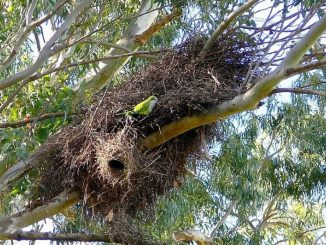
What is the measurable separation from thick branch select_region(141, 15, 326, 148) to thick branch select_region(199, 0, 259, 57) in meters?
0.60

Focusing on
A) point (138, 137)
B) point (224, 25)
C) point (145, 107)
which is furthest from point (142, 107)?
point (224, 25)

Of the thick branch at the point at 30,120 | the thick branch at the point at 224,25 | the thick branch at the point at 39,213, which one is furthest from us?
the thick branch at the point at 30,120

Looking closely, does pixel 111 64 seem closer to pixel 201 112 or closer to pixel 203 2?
pixel 203 2

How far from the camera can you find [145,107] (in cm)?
393

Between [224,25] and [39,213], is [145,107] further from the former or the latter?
[39,213]

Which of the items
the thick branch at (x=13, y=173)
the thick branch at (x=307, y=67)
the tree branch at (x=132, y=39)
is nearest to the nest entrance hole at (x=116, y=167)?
the thick branch at (x=13, y=173)

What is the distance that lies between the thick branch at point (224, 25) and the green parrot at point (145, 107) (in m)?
0.59

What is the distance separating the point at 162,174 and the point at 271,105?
4.36 meters

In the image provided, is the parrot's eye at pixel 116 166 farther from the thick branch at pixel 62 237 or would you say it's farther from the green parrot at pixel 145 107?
the thick branch at pixel 62 237

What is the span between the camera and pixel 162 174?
4.04 metres

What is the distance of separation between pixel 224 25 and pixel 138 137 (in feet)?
2.99

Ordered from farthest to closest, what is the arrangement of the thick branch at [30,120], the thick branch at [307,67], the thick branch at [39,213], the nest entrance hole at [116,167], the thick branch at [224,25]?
the thick branch at [30,120]
the thick branch at [224,25]
the thick branch at [39,213]
the nest entrance hole at [116,167]
the thick branch at [307,67]

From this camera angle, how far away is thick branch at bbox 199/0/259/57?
4.30 m

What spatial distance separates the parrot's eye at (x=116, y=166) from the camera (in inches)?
153
